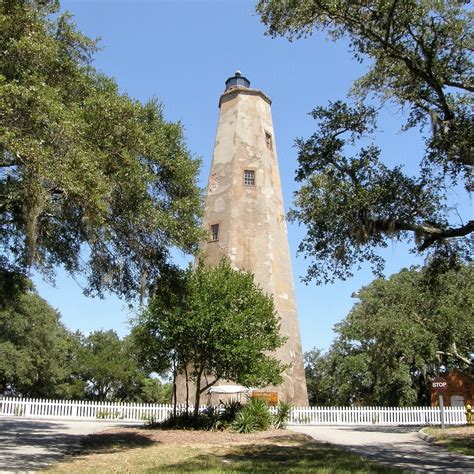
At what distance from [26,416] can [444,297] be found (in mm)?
22147

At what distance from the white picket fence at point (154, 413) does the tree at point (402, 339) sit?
2.97 meters

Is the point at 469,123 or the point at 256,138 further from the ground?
the point at 256,138

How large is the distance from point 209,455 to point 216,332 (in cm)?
833

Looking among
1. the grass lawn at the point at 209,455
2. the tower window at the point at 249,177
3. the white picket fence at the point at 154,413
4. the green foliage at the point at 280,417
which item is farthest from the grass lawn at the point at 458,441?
the tower window at the point at 249,177

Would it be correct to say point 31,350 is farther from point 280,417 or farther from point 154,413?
point 280,417

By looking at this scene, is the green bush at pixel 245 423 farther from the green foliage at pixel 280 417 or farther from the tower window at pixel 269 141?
the tower window at pixel 269 141

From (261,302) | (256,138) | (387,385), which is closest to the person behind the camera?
(261,302)

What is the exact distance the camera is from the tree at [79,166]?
1014cm

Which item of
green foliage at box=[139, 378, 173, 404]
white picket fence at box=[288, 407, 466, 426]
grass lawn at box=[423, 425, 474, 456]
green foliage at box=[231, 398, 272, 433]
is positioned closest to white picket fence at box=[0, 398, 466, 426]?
white picket fence at box=[288, 407, 466, 426]

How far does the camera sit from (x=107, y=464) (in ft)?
34.5

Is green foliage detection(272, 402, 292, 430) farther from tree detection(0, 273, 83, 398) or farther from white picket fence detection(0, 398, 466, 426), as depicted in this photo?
tree detection(0, 273, 83, 398)

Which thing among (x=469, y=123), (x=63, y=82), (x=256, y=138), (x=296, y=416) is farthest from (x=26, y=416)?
(x=469, y=123)

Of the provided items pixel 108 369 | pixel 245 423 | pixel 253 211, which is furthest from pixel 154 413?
pixel 108 369

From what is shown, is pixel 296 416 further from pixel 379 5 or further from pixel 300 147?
pixel 379 5
